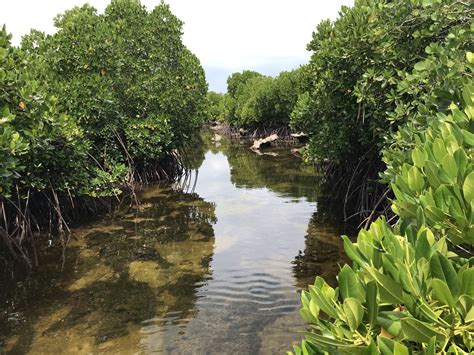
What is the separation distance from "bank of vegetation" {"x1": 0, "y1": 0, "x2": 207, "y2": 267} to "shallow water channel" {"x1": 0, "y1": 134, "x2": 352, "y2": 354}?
1117 mm

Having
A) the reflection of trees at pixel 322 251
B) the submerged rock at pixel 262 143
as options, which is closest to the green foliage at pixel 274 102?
the submerged rock at pixel 262 143

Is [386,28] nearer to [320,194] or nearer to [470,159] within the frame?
[470,159]

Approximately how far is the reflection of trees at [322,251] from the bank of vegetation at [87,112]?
16.6ft

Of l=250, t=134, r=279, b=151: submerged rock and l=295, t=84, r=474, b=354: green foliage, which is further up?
l=250, t=134, r=279, b=151: submerged rock

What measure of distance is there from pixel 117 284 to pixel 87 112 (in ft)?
22.3

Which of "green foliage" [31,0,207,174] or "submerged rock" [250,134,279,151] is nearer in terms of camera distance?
"green foliage" [31,0,207,174]

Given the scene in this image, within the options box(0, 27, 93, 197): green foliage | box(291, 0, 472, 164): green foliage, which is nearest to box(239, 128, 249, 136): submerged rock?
box(291, 0, 472, 164): green foliage

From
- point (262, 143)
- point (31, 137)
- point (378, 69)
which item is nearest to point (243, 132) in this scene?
point (262, 143)

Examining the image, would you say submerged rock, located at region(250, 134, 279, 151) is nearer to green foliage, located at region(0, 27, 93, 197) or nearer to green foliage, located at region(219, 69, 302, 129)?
green foliage, located at region(219, 69, 302, 129)

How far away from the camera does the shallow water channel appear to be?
5129mm

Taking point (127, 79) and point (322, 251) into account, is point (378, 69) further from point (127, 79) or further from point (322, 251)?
point (127, 79)

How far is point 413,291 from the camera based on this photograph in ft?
4.50

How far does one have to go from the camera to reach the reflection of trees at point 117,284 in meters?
5.30

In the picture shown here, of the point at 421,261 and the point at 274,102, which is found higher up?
the point at 274,102
